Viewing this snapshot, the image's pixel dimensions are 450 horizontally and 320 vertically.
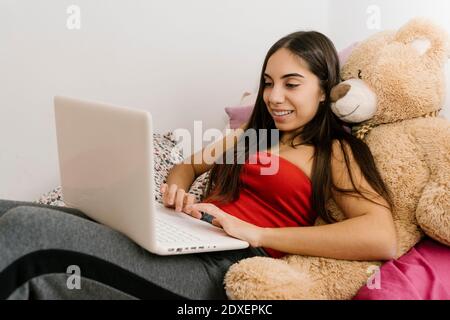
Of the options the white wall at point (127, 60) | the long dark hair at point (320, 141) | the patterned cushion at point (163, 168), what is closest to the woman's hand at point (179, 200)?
the long dark hair at point (320, 141)

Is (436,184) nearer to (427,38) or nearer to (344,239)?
(344,239)

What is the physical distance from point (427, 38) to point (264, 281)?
2.26 ft

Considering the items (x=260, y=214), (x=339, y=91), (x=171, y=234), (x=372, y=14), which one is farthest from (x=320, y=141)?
(x=372, y=14)

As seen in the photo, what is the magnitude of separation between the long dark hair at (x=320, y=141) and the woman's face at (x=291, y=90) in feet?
0.05

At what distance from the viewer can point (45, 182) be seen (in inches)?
73.7

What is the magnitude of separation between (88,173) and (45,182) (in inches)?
36.0

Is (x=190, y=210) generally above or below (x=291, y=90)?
below

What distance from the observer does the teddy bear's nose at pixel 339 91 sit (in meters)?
1.20

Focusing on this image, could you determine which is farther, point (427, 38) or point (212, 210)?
point (427, 38)

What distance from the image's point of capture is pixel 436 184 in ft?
3.46

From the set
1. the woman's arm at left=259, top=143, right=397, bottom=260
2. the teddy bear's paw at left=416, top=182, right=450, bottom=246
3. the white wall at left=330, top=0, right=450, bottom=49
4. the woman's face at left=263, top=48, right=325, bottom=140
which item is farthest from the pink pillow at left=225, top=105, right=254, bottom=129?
the teddy bear's paw at left=416, top=182, right=450, bottom=246

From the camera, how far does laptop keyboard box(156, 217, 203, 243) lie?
3.20 ft

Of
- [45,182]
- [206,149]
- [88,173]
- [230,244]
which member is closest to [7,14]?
[45,182]
